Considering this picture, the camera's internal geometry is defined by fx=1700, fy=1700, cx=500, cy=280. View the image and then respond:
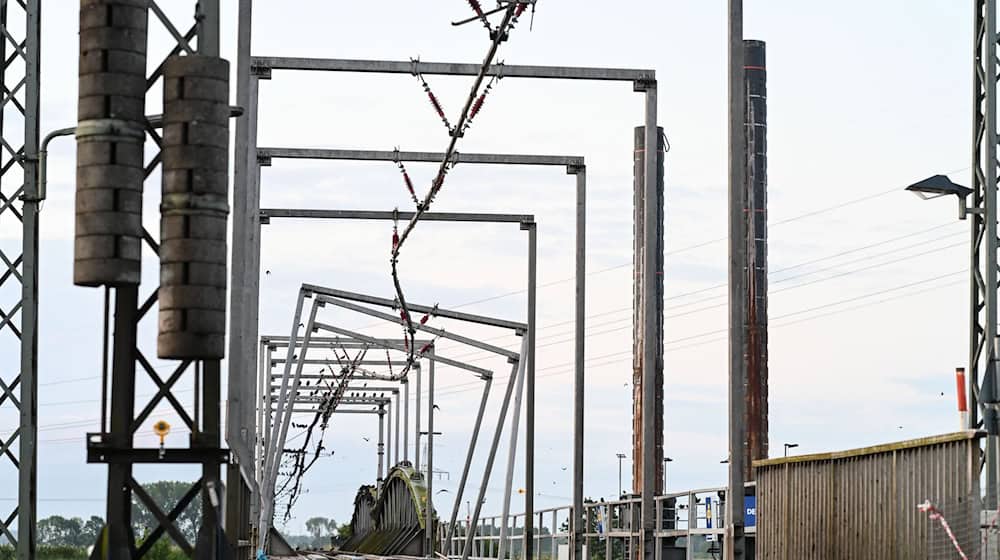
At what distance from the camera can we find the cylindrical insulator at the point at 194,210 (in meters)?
11.4

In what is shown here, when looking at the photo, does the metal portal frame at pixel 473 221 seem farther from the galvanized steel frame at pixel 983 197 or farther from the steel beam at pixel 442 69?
the galvanized steel frame at pixel 983 197

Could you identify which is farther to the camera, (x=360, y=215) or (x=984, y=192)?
(x=360, y=215)

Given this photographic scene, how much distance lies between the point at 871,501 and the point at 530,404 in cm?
1926

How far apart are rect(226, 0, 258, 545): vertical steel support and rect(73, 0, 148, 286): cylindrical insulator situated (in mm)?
7285

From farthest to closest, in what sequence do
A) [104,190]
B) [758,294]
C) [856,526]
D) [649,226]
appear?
Result: [758,294]
[649,226]
[856,526]
[104,190]

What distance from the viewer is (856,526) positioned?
18000 millimetres

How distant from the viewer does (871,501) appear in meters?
17.7

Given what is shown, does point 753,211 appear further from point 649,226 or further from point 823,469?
point 823,469

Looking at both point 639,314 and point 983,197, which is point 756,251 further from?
point 983,197

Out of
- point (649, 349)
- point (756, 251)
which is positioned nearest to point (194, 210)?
point (649, 349)

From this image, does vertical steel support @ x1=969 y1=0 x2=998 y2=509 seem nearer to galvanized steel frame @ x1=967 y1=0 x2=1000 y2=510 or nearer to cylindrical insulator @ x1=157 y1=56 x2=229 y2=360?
galvanized steel frame @ x1=967 y1=0 x2=1000 y2=510

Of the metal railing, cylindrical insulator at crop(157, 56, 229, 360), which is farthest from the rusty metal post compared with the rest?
cylindrical insulator at crop(157, 56, 229, 360)

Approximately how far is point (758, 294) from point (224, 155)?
24513mm

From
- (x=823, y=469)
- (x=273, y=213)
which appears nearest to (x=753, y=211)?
(x=273, y=213)
